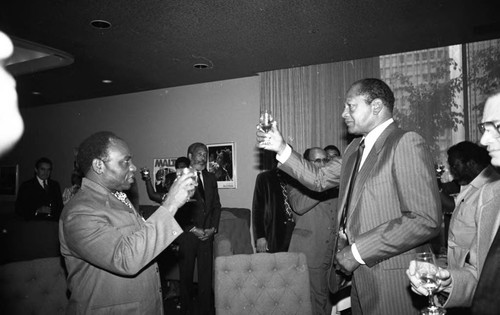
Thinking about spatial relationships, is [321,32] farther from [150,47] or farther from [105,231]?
[105,231]

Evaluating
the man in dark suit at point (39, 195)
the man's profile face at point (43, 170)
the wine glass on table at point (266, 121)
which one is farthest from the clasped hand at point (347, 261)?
the man's profile face at point (43, 170)

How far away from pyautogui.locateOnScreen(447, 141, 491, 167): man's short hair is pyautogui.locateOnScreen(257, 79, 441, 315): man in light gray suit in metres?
1.98

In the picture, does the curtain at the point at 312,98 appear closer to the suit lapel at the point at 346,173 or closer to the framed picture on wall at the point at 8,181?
the suit lapel at the point at 346,173

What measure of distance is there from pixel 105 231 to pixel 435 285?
4.93 ft

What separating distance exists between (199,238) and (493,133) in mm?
3907

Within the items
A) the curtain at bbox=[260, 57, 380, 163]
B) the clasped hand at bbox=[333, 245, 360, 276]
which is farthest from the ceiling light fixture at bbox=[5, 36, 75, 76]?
the clasped hand at bbox=[333, 245, 360, 276]

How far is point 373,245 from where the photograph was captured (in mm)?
1837

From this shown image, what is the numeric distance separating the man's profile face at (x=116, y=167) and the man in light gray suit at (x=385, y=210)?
0.87 m

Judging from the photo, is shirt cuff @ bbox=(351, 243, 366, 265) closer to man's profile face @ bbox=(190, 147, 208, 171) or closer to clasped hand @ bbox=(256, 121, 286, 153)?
clasped hand @ bbox=(256, 121, 286, 153)

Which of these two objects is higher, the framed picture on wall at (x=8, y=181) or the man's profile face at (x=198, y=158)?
the man's profile face at (x=198, y=158)

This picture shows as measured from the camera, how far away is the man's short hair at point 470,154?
361 centimetres

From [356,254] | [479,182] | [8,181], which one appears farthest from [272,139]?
[8,181]

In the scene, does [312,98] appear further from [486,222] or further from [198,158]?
[486,222]

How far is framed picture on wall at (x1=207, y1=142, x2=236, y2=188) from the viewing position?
718 centimetres
